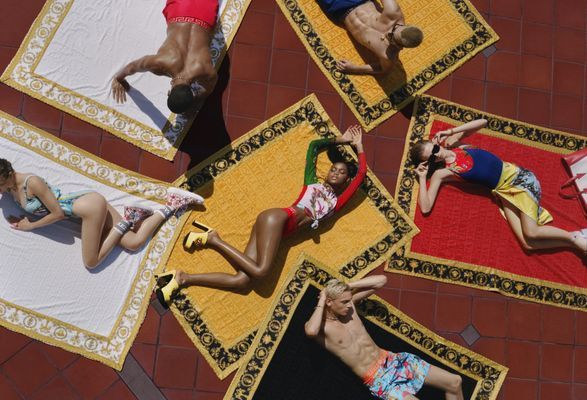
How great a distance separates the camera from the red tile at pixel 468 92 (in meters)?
5.99

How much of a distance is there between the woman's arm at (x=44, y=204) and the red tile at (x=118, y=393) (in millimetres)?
1454

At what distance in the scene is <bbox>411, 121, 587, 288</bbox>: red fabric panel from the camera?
5.77m

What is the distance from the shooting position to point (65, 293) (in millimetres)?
5266

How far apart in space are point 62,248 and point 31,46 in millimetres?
1751

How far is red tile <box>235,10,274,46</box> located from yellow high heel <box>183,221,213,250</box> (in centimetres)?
172

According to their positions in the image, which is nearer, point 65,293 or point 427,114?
point 65,293

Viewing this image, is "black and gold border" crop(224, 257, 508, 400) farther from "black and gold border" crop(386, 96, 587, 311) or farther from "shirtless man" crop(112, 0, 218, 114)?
"shirtless man" crop(112, 0, 218, 114)

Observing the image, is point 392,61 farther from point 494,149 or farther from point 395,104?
point 494,149

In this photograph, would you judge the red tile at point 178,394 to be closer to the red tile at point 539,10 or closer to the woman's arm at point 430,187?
the woman's arm at point 430,187

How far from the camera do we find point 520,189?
5695mm

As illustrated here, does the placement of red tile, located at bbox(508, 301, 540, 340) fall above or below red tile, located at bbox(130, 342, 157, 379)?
below

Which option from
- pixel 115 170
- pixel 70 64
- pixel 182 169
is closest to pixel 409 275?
pixel 182 169

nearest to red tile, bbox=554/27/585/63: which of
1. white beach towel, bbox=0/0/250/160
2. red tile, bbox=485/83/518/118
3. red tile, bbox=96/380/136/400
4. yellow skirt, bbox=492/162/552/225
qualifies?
red tile, bbox=485/83/518/118

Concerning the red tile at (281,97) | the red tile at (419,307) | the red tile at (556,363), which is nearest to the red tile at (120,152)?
the red tile at (281,97)
